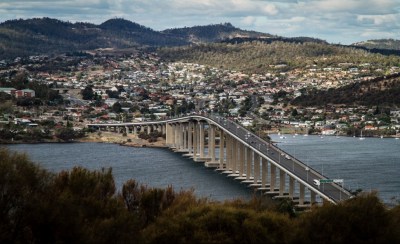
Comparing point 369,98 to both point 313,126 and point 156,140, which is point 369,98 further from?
point 156,140

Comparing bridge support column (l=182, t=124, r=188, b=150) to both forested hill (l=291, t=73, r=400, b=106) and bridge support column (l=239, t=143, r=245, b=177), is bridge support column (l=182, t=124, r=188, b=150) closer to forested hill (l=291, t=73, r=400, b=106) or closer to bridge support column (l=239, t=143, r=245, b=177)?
bridge support column (l=239, t=143, r=245, b=177)

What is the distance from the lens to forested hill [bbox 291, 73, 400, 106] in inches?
4195

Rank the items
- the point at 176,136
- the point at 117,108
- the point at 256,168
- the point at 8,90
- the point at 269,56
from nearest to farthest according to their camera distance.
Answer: the point at 256,168, the point at 176,136, the point at 8,90, the point at 117,108, the point at 269,56

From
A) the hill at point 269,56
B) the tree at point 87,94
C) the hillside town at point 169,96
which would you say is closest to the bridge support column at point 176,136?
the hillside town at point 169,96

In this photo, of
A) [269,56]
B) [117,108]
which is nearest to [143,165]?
[117,108]

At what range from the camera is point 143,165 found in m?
60.1

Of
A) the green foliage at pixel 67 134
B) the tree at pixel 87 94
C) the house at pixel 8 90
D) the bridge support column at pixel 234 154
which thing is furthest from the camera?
the tree at pixel 87 94

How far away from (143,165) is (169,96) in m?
62.1

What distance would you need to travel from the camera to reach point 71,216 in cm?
2184

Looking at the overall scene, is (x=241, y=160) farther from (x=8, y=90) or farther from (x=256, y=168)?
(x=8, y=90)

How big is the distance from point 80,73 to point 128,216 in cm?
12410

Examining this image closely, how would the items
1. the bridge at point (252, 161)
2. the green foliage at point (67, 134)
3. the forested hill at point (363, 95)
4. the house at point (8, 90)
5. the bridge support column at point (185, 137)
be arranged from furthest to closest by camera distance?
the forested hill at point (363, 95), the house at point (8, 90), the green foliage at point (67, 134), the bridge support column at point (185, 137), the bridge at point (252, 161)

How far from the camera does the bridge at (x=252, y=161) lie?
41594mm

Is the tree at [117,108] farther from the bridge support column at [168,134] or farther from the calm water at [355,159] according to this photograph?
the calm water at [355,159]
